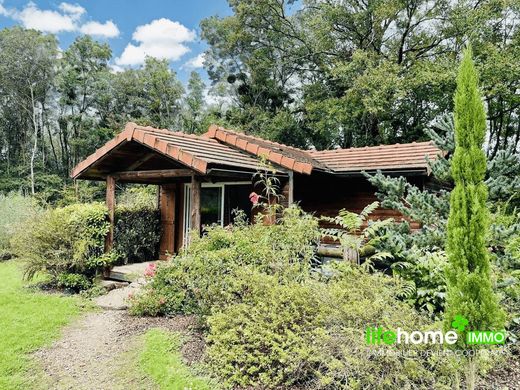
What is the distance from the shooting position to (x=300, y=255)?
564cm

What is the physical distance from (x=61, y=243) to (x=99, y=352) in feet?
13.5

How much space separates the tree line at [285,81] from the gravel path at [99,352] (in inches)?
574

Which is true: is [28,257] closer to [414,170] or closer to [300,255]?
[300,255]

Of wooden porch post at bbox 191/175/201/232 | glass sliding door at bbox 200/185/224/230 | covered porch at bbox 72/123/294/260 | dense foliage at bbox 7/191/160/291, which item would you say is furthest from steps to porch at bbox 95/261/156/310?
glass sliding door at bbox 200/185/224/230

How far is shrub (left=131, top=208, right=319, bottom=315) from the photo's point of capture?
16.6ft

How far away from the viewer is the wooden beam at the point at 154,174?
796cm

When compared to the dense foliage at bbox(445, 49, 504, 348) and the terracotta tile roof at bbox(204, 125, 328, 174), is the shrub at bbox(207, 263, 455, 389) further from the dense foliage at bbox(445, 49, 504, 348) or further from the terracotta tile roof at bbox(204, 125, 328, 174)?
the terracotta tile roof at bbox(204, 125, 328, 174)

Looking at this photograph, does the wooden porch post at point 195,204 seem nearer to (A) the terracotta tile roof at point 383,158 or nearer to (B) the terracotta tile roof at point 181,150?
(B) the terracotta tile roof at point 181,150

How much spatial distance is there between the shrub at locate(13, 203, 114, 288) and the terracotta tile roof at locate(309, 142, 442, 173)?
22.7ft

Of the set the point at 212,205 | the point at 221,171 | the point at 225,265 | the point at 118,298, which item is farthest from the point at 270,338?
the point at 212,205

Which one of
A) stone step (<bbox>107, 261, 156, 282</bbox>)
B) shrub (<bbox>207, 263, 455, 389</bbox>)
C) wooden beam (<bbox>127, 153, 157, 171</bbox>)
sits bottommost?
stone step (<bbox>107, 261, 156, 282</bbox>)

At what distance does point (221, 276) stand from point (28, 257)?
5.69 meters

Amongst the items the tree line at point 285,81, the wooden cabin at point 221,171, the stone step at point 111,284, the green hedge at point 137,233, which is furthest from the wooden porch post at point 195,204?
the tree line at point 285,81

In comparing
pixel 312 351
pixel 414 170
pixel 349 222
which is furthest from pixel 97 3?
pixel 312 351
